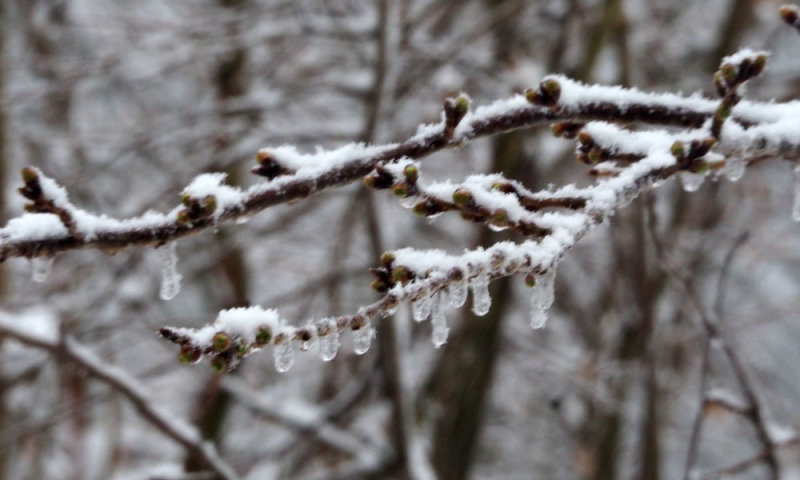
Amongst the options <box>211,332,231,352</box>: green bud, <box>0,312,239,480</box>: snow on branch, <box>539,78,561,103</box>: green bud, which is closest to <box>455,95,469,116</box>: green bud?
<box>539,78,561,103</box>: green bud

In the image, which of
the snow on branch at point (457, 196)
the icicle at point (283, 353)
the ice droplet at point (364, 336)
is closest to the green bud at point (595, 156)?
the snow on branch at point (457, 196)

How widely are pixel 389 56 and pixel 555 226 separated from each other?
8.55 ft

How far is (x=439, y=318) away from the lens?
1159 millimetres

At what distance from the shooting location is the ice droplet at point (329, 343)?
1.04 meters

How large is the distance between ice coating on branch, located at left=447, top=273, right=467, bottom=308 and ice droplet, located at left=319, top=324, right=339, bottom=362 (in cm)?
15

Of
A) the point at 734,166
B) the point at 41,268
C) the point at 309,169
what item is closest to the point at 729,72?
the point at 734,166

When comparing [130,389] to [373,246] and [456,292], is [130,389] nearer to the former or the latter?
[373,246]

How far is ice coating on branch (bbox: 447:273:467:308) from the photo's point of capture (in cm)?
104

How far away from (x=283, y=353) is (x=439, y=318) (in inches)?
8.6

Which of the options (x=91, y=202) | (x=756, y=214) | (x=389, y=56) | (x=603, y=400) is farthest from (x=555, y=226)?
(x=756, y=214)

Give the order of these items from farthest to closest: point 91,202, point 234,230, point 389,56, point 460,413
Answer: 1. point 91,202
2. point 234,230
3. point 460,413
4. point 389,56

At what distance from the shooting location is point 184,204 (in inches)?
43.4

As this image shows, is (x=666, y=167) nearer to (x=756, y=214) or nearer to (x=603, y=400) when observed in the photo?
(x=603, y=400)

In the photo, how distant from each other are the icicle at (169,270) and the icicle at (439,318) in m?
0.38
